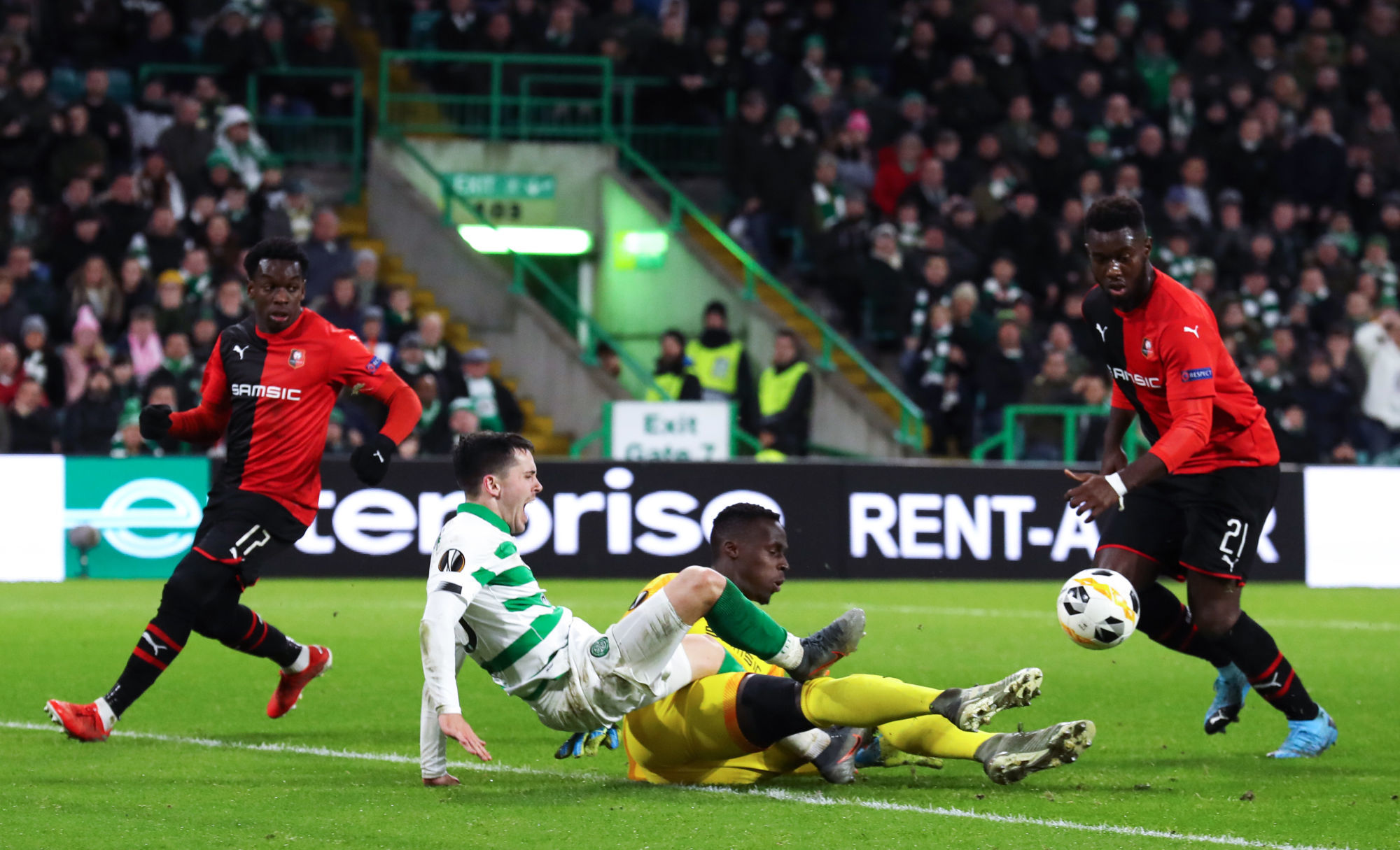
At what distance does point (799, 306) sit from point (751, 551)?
44.2 ft

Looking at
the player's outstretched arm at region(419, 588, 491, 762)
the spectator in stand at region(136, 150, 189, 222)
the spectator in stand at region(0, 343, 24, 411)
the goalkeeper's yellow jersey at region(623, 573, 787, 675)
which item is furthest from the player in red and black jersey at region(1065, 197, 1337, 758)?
the spectator in stand at region(136, 150, 189, 222)

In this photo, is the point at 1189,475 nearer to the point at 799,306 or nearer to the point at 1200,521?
the point at 1200,521

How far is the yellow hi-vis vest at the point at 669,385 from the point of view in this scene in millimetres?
17656

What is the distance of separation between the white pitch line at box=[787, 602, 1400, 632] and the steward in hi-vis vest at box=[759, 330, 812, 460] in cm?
410

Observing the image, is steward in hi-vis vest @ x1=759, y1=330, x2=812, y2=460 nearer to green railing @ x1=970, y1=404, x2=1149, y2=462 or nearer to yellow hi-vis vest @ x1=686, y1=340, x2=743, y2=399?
yellow hi-vis vest @ x1=686, y1=340, x2=743, y2=399

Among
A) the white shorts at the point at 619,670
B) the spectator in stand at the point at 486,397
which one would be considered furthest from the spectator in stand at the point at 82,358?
the white shorts at the point at 619,670

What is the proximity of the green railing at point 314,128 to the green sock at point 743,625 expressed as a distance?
15.8 m

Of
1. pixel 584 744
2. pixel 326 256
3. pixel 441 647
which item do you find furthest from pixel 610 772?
pixel 326 256

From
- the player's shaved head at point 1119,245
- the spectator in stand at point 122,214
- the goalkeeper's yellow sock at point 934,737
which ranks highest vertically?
the player's shaved head at point 1119,245

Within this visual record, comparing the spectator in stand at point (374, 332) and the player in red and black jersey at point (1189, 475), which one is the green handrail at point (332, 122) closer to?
the spectator in stand at point (374, 332)

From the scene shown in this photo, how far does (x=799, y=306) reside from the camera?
19688 mm

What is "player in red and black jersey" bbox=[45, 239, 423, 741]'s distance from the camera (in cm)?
759

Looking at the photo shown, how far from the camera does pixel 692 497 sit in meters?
15.1

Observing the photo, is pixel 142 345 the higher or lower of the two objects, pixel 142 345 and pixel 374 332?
the lower
